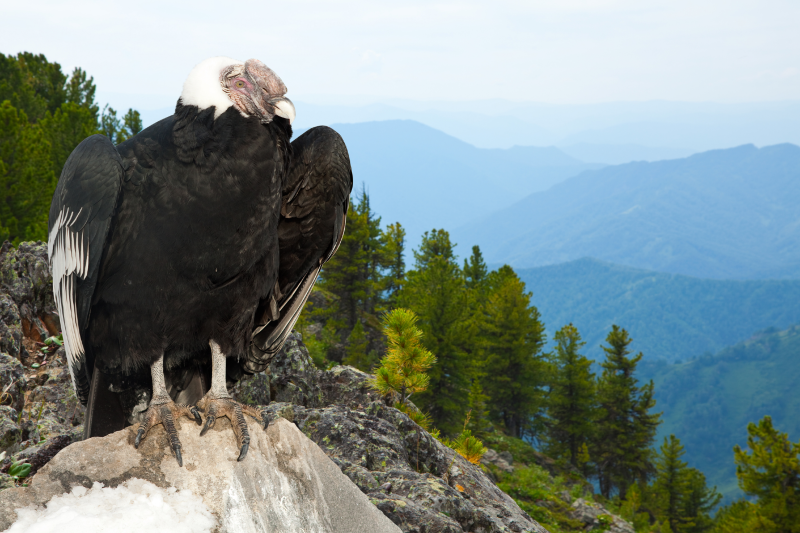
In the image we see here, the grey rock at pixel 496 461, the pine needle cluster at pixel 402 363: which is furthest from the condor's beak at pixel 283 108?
the grey rock at pixel 496 461

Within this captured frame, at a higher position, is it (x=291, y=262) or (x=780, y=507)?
(x=291, y=262)

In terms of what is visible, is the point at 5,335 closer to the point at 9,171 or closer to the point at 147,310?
the point at 147,310

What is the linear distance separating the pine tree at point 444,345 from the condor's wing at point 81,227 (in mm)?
22165

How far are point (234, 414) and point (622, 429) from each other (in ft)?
124

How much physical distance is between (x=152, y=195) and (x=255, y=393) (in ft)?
18.9

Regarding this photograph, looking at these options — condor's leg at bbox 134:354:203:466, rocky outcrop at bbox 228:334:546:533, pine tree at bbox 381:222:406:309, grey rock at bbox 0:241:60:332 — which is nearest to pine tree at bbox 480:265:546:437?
pine tree at bbox 381:222:406:309

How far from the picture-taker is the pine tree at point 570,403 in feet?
122

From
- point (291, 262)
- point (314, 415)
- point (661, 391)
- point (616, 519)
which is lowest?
point (661, 391)

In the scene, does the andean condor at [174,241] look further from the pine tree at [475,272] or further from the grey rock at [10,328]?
the pine tree at [475,272]

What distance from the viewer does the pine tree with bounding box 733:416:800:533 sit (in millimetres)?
23156

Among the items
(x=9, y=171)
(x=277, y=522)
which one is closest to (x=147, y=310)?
(x=277, y=522)

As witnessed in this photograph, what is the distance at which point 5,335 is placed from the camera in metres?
8.90

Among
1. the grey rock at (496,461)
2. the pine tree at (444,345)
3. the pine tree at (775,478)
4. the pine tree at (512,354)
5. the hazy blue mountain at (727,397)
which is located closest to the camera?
the pine tree at (775,478)

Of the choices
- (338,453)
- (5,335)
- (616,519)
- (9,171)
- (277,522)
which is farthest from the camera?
(616,519)
